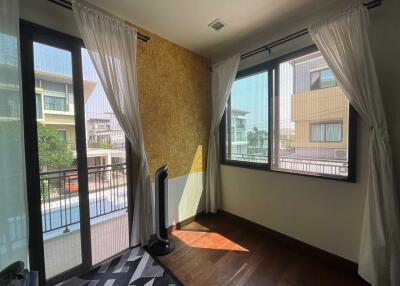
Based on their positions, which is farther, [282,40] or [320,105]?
[282,40]

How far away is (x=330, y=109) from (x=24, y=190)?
2709 millimetres

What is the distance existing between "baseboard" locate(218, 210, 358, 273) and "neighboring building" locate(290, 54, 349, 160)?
0.97 meters

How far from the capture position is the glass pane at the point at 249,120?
237 centimetres

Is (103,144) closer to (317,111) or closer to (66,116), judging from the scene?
(66,116)

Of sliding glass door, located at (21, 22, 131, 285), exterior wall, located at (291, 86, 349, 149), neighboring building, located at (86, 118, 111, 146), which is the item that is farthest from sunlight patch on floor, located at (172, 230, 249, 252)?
neighboring building, located at (86, 118, 111, 146)

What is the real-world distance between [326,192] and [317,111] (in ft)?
2.75

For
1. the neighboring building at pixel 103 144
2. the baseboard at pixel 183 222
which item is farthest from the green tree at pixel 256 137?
the neighboring building at pixel 103 144

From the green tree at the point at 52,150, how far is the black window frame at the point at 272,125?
199 cm

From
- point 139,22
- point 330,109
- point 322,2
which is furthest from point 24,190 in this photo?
point 322,2

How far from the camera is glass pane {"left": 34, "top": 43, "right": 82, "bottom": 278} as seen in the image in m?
1.52

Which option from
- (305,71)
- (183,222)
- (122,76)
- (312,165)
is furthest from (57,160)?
(305,71)

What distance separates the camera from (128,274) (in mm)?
1692

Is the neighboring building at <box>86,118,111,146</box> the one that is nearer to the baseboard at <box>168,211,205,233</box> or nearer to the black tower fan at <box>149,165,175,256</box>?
the black tower fan at <box>149,165,175,256</box>

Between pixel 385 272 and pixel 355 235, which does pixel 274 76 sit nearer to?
pixel 355 235
